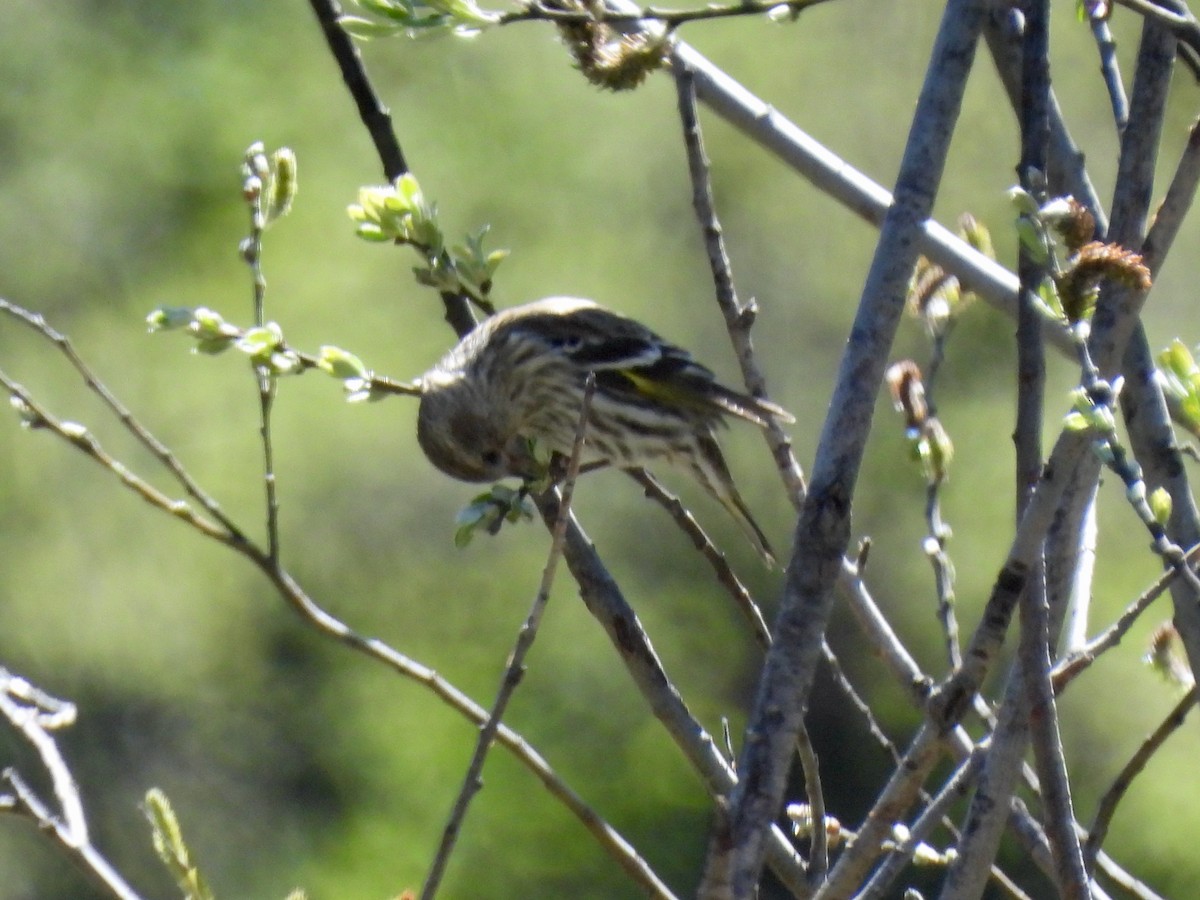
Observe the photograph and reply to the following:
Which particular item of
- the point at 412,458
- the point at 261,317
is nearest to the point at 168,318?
the point at 261,317

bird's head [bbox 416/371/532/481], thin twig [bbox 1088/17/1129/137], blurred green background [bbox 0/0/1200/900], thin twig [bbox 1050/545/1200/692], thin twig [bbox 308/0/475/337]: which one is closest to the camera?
thin twig [bbox 1050/545/1200/692]

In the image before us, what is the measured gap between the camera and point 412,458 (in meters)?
8.26

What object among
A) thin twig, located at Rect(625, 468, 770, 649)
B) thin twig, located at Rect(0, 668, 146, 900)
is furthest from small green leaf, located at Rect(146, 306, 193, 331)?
thin twig, located at Rect(625, 468, 770, 649)

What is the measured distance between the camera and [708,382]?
380 cm

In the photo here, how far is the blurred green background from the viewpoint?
7156mm

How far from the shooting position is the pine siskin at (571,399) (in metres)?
3.60

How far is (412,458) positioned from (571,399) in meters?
4.40

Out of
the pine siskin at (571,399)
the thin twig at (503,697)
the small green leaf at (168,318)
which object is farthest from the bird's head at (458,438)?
the thin twig at (503,697)

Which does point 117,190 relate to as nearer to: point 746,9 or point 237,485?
point 237,485

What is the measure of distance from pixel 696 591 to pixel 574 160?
2.82 meters

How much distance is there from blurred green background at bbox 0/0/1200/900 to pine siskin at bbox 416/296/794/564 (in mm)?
2998

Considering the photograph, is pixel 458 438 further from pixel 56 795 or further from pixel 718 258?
pixel 56 795

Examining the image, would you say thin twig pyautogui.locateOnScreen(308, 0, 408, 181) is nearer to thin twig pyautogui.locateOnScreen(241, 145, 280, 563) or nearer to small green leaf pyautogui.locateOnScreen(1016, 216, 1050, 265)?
thin twig pyautogui.locateOnScreen(241, 145, 280, 563)

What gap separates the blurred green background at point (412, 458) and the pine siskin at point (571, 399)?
3.00 m
